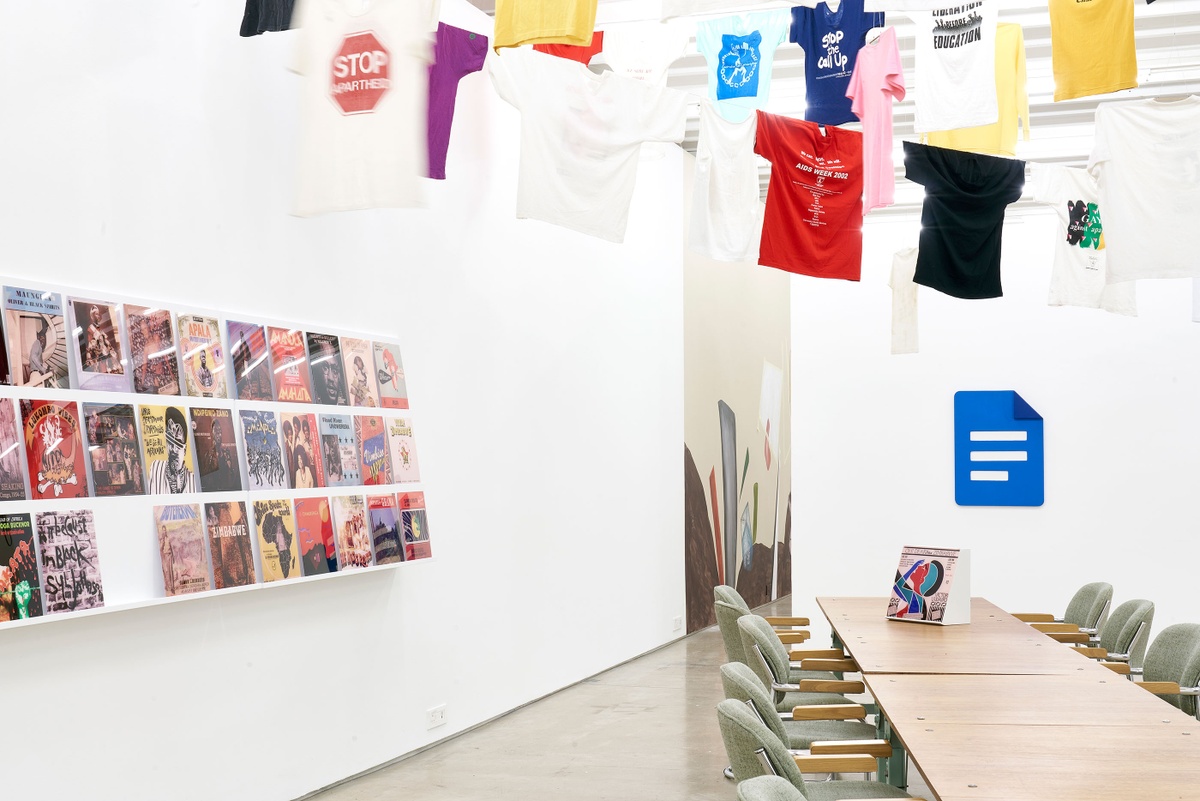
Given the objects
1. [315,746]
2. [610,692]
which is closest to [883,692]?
[315,746]

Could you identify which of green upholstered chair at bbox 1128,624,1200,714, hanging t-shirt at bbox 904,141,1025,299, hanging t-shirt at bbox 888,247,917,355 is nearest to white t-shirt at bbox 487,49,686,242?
hanging t-shirt at bbox 904,141,1025,299

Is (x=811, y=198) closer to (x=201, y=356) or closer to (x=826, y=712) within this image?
(x=826, y=712)

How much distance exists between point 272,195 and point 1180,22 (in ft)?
16.9

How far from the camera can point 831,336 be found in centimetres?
847

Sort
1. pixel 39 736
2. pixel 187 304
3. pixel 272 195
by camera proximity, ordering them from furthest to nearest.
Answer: pixel 272 195 → pixel 187 304 → pixel 39 736

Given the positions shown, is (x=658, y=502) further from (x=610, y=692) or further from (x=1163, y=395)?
(x=1163, y=395)

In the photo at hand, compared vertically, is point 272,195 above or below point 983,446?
above

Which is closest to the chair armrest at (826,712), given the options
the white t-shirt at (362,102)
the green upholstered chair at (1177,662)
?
the green upholstered chair at (1177,662)

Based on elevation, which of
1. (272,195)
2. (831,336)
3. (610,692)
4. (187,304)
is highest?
(272,195)

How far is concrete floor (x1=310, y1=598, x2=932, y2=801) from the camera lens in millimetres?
4666

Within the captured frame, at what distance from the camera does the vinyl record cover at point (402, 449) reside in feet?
16.4

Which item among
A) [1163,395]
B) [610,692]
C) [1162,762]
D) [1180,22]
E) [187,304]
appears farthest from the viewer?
[1163,395]

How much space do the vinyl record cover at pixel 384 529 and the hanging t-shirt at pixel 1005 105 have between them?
3.50 metres

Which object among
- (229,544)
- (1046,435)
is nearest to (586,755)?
(229,544)
